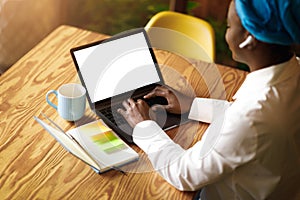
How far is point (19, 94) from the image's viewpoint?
5.46 feet

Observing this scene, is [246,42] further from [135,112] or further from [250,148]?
[135,112]

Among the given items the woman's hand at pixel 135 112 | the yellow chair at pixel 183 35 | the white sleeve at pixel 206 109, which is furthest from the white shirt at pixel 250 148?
the yellow chair at pixel 183 35

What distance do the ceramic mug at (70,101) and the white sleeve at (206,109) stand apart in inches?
14.7

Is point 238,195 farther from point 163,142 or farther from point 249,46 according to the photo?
Result: point 249,46

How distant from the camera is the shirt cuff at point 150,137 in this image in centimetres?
143

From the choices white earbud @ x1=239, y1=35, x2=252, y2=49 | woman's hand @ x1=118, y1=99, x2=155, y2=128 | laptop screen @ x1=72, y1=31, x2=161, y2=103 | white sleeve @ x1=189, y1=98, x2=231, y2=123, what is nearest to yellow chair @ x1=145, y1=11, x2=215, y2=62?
laptop screen @ x1=72, y1=31, x2=161, y2=103

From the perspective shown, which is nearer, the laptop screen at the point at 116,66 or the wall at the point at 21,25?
the laptop screen at the point at 116,66

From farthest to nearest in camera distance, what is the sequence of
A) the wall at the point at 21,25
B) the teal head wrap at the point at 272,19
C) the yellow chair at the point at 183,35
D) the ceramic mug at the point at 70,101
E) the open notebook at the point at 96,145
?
1. the wall at the point at 21,25
2. the yellow chair at the point at 183,35
3. the ceramic mug at the point at 70,101
4. the open notebook at the point at 96,145
5. the teal head wrap at the point at 272,19

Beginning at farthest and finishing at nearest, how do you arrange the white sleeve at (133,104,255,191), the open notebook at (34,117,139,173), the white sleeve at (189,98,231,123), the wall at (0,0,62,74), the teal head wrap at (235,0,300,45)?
the wall at (0,0,62,74) < the white sleeve at (189,98,231,123) < the open notebook at (34,117,139,173) < the white sleeve at (133,104,255,191) < the teal head wrap at (235,0,300,45)

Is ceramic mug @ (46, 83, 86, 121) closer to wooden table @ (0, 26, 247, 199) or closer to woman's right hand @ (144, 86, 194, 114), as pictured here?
wooden table @ (0, 26, 247, 199)

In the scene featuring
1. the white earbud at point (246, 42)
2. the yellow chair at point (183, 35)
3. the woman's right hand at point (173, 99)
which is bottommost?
the yellow chair at point (183, 35)

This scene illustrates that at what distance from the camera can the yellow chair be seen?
2.21 metres

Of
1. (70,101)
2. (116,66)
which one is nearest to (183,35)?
(116,66)

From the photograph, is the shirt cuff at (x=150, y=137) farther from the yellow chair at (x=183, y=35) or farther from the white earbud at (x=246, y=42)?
the yellow chair at (x=183, y=35)
